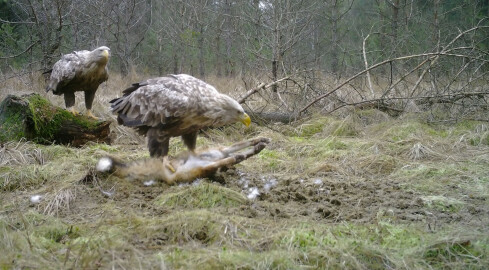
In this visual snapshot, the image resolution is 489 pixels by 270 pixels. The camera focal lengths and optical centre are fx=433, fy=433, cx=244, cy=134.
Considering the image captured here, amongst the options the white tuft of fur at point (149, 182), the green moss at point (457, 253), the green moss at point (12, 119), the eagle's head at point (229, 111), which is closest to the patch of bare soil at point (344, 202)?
the green moss at point (457, 253)

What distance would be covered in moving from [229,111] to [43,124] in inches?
124

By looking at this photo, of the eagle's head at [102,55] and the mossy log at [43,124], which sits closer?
the mossy log at [43,124]

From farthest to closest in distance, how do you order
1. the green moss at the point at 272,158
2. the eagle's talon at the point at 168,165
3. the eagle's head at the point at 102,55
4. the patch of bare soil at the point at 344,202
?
the eagle's head at the point at 102,55 < the green moss at the point at 272,158 < the eagle's talon at the point at 168,165 < the patch of bare soil at the point at 344,202

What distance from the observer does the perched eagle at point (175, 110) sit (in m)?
4.58

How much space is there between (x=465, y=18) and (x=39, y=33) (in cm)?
1343

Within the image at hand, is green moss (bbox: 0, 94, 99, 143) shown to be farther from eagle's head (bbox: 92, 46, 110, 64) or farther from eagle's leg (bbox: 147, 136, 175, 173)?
eagle's leg (bbox: 147, 136, 175, 173)

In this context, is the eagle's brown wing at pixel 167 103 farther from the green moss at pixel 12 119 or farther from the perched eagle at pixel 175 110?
the green moss at pixel 12 119

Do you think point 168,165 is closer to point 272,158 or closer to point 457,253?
point 272,158

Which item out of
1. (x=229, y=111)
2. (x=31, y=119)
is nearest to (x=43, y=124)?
(x=31, y=119)

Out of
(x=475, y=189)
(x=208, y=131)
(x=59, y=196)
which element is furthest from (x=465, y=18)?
(x=59, y=196)

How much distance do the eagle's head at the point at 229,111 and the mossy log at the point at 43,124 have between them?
109 inches

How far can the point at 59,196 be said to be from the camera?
4070 millimetres

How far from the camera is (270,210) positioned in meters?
3.82

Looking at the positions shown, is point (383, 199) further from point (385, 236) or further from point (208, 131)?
point (208, 131)
